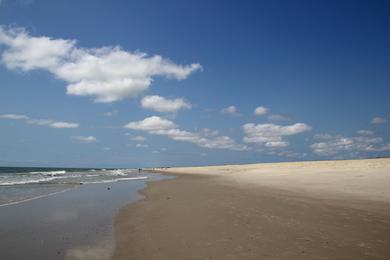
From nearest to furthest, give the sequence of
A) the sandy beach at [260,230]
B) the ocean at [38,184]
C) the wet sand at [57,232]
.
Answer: the sandy beach at [260,230] → the wet sand at [57,232] → the ocean at [38,184]

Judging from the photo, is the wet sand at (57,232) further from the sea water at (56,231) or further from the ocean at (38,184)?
the ocean at (38,184)

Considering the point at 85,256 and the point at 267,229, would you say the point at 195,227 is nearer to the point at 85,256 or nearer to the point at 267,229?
the point at 267,229

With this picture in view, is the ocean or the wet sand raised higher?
the ocean

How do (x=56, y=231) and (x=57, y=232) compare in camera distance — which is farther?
(x=56, y=231)

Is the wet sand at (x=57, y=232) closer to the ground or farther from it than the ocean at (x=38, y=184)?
closer to the ground

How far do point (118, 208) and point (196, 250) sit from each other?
386 inches

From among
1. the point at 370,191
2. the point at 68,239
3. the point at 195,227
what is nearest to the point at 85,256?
the point at 68,239

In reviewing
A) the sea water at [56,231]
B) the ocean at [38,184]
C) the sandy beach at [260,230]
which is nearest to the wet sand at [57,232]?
the sea water at [56,231]

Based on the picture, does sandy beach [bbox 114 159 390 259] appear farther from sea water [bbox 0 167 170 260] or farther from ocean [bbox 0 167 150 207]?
ocean [bbox 0 167 150 207]

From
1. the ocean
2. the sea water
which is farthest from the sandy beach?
the ocean

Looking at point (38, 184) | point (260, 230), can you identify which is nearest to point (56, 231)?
point (260, 230)

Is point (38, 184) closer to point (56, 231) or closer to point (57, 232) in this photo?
point (56, 231)

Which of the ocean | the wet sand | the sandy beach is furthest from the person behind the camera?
the ocean

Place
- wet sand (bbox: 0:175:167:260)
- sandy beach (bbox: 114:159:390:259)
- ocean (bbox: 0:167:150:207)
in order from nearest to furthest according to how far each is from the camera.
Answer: sandy beach (bbox: 114:159:390:259), wet sand (bbox: 0:175:167:260), ocean (bbox: 0:167:150:207)
